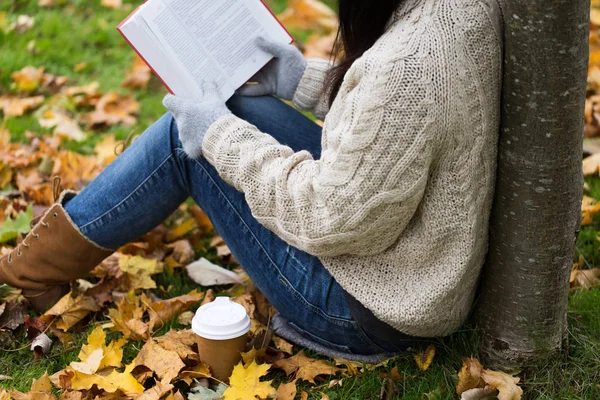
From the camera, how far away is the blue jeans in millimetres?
1875

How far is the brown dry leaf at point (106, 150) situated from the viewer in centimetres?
321

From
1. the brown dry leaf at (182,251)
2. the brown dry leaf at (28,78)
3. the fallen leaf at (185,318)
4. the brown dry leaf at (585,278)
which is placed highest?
the brown dry leaf at (28,78)

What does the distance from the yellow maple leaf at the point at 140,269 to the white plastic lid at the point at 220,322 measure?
57 cm

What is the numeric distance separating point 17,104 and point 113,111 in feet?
1.52

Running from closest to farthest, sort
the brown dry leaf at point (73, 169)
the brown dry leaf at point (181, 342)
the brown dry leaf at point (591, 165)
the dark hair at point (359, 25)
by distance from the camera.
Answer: the dark hair at point (359, 25)
the brown dry leaf at point (181, 342)
the brown dry leaf at point (591, 165)
the brown dry leaf at point (73, 169)

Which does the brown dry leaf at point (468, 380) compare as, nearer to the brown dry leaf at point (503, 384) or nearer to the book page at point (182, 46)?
the brown dry leaf at point (503, 384)

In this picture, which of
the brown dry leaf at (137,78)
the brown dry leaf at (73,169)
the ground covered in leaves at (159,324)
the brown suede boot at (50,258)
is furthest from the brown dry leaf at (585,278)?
the brown dry leaf at (137,78)

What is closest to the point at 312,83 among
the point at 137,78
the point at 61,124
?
the point at 61,124

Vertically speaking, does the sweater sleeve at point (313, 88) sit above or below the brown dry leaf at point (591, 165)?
above

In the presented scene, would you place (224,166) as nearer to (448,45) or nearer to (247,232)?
(247,232)

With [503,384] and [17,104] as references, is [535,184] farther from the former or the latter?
[17,104]

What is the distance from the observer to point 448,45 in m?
1.48

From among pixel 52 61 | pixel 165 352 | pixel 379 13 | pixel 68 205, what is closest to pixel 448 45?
pixel 379 13

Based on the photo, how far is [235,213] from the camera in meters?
1.95
